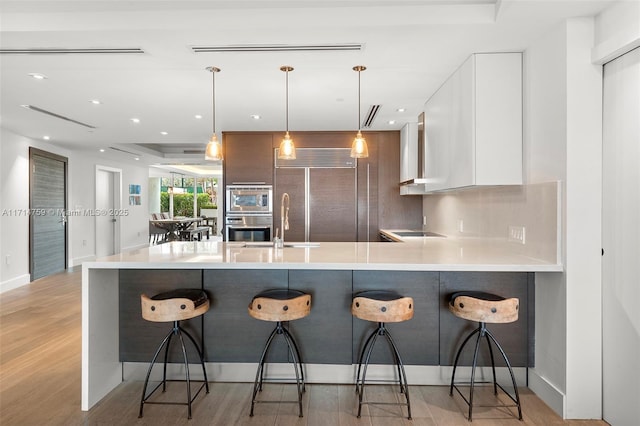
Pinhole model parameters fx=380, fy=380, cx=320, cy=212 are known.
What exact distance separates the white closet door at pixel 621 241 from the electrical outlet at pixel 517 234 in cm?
50

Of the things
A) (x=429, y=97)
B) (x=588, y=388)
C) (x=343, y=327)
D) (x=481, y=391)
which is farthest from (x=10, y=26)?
(x=588, y=388)

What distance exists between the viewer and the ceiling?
2.27 meters

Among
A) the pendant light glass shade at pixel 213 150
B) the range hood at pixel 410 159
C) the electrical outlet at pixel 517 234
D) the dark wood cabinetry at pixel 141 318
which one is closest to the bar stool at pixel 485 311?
the electrical outlet at pixel 517 234

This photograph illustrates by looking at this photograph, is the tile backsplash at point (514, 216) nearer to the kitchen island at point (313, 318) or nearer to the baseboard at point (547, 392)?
the kitchen island at point (313, 318)

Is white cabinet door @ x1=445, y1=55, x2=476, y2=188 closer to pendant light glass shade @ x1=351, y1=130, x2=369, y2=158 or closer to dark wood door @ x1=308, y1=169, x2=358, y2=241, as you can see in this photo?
pendant light glass shade @ x1=351, y1=130, x2=369, y2=158

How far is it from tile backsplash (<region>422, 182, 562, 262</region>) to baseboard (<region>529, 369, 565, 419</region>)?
799 mm

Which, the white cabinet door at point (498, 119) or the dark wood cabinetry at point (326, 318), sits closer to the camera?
the dark wood cabinetry at point (326, 318)

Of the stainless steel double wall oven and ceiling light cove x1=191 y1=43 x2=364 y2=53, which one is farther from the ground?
ceiling light cove x1=191 y1=43 x2=364 y2=53

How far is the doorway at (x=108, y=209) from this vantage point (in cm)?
835

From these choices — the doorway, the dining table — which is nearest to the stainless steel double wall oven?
the doorway

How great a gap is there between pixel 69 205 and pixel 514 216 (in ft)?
25.0

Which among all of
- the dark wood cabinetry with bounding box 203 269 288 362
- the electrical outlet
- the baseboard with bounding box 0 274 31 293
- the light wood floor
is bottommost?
the light wood floor

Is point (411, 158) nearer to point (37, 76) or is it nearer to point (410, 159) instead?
point (410, 159)

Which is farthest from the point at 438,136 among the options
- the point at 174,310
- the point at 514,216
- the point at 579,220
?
the point at 174,310
